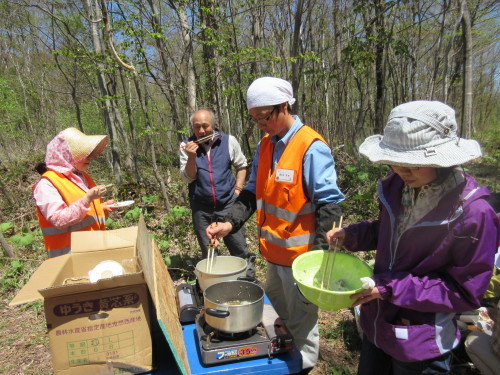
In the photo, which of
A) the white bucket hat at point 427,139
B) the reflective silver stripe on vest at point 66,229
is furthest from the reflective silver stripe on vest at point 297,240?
the reflective silver stripe on vest at point 66,229

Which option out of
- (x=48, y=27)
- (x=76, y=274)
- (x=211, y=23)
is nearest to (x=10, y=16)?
(x=48, y=27)

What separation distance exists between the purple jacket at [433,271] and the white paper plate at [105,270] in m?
1.27

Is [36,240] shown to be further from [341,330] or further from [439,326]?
[439,326]

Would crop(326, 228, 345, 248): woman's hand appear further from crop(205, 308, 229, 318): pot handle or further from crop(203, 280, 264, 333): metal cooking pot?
crop(205, 308, 229, 318): pot handle

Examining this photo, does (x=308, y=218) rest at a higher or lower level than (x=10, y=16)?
lower

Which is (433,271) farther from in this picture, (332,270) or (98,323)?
(98,323)

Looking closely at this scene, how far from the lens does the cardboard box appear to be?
4.28 feet

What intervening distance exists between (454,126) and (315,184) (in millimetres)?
831

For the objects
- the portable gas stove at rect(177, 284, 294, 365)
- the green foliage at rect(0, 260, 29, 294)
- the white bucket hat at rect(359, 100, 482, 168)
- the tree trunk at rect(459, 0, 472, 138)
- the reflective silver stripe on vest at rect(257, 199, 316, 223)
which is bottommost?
the green foliage at rect(0, 260, 29, 294)

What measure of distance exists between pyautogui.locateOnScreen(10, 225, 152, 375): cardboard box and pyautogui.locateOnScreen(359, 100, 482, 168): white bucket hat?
1167mm

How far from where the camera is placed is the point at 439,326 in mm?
1339

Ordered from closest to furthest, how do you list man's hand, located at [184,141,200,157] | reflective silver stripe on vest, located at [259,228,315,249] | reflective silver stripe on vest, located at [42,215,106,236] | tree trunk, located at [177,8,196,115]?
reflective silver stripe on vest, located at [259,228,315,249] < reflective silver stripe on vest, located at [42,215,106,236] < man's hand, located at [184,141,200,157] < tree trunk, located at [177,8,196,115]

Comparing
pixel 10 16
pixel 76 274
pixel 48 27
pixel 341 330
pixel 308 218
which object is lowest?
pixel 341 330

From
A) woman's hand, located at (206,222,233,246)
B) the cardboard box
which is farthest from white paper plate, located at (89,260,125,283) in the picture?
woman's hand, located at (206,222,233,246)
